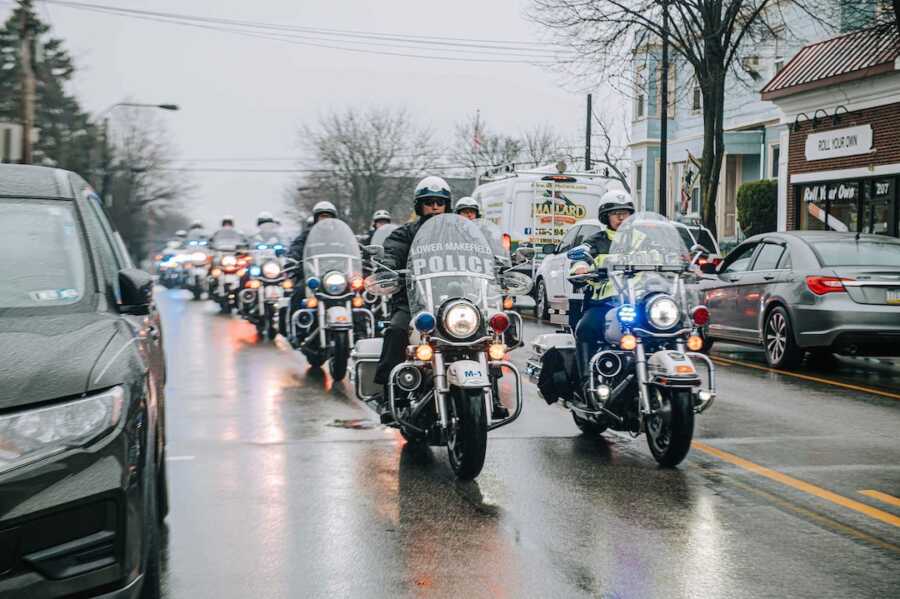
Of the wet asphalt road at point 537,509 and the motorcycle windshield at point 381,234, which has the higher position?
the motorcycle windshield at point 381,234

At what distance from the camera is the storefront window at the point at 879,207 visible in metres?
24.8

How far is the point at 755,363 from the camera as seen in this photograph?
14.7m

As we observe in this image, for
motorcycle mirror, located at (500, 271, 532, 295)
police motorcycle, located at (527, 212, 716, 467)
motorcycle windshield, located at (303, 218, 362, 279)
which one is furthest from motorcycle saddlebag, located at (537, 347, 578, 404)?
motorcycle windshield, located at (303, 218, 362, 279)

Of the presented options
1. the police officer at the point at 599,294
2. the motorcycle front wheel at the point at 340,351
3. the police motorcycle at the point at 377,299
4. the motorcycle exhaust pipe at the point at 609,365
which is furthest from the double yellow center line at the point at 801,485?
the police motorcycle at the point at 377,299

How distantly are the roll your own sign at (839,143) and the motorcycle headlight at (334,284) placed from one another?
16622 millimetres

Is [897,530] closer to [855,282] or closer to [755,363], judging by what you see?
[855,282]

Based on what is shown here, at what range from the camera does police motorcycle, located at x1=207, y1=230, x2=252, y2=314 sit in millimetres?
24250

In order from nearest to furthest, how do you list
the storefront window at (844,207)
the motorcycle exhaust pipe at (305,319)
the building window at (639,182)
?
the motorcycle exhaust pipe at (305,319)
the storefront window at (844,207)
the building window at (639,182)

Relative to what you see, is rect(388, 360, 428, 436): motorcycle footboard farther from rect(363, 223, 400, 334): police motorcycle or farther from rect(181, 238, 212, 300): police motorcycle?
rect(181, 238, 212, 300): police motorcycle

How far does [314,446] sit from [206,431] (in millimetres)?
1219

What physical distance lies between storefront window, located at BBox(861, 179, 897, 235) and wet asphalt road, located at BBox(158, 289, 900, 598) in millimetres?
15487

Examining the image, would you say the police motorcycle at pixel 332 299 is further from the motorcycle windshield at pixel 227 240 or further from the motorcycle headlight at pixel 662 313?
the motorcycle windshield at pixel 227 240

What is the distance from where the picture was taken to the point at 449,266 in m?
7.59

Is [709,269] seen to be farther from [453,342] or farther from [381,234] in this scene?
[453,342]
